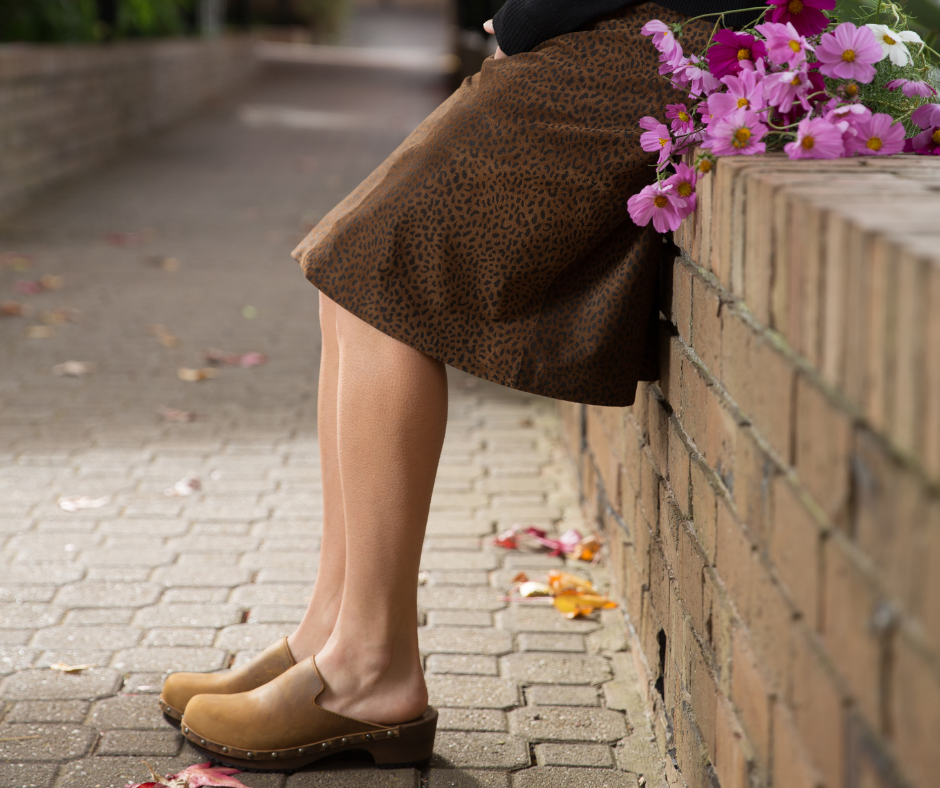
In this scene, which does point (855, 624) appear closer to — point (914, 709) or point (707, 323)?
point (914, 709)

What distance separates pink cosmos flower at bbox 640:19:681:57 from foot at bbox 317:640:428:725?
107 centimetres

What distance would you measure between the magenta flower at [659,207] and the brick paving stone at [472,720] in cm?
101

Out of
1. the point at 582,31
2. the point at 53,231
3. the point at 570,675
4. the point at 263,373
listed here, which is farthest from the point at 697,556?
the point at 53,231

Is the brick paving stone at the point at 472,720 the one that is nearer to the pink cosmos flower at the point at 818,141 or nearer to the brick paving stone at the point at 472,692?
the brick paving stone at the point at 472,692

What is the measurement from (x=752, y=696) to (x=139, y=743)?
119 centimetres

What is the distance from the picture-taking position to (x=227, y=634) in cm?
246

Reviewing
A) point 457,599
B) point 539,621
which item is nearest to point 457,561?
point 457,599

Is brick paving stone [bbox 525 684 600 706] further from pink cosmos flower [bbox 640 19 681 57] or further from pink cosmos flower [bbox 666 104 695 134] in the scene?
pink cosmos flower [bbox 640 19 681 57]

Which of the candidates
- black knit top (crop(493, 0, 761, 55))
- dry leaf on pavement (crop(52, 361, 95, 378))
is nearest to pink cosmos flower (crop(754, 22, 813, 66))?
black knit top (crop(493, 0, 761, 55))

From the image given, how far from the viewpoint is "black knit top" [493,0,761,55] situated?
→ 1.78 m

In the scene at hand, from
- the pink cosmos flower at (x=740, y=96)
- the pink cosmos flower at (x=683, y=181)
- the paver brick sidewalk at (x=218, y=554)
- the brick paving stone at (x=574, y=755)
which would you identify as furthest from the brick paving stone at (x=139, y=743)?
the pink cosmos flower at (x=740, y=96)

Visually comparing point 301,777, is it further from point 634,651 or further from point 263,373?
point 263,373

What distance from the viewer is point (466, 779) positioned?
1.93 meters

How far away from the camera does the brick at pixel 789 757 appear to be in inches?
45.3
